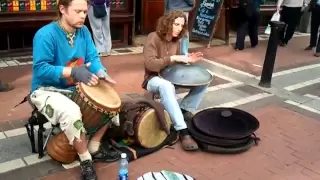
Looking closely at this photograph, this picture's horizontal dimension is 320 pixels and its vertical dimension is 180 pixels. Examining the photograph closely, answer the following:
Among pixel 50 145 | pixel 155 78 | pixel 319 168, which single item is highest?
pixel 155 78

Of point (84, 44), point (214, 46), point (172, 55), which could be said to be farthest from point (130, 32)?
point (84, 44)

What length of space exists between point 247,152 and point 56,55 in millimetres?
1950

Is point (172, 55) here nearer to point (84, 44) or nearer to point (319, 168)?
point (84, 44)

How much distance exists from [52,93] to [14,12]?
3566 mm

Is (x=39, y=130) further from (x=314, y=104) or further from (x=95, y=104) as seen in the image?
(x=314, y=104)

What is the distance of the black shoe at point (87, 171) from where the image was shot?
320 cm

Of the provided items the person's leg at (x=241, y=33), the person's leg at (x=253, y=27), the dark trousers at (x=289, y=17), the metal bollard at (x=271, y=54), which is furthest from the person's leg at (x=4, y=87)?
the dark trousers at (x=289, y=17)

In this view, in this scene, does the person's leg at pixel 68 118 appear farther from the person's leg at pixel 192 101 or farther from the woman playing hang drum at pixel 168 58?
the person's leg at pixel 192 101

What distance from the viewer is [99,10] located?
21.2ft

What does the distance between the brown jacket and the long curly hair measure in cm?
5

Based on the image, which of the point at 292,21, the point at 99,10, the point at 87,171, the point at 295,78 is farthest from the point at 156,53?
the point at 292,21

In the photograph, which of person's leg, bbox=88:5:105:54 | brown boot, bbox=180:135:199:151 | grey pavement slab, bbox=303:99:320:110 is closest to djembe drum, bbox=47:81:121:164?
brown boot, bbox=180:135:199:151

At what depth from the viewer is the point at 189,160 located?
12.2ft

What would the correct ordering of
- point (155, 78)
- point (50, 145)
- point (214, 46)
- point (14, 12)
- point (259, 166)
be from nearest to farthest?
point (50, 145), point (259, 166), point (155, 78), point (14, 12), point (214, 46)
